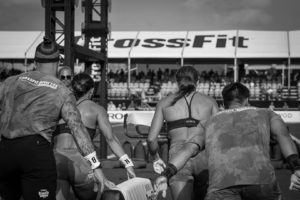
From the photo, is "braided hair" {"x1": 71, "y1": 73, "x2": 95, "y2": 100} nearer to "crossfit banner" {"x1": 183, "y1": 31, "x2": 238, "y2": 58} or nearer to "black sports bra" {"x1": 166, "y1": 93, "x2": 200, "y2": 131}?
"black sports bra" {"x1": 166, "y1": 93, "x2": 200, "y2": 131}

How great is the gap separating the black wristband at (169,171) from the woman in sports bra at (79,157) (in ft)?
3.31

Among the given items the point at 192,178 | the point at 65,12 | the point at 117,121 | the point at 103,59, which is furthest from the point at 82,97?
the point at 117,121

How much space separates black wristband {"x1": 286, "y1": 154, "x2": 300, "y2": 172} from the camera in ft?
13.9

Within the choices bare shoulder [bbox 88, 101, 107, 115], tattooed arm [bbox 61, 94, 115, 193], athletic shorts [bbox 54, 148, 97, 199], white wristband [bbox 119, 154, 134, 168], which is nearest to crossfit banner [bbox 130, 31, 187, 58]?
bare shoulder [bbox 88, 101, 107, 115]

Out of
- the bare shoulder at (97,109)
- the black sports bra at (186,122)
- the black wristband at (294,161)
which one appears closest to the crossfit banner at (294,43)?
the bare shoulder at (97,109)

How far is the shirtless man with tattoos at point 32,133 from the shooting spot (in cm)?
430

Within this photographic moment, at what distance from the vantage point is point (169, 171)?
14.3 ft

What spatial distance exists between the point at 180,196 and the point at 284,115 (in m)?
26.3

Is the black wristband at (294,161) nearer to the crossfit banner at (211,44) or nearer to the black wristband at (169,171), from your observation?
the black wristband at (169,171)

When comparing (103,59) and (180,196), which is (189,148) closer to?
(180,196)

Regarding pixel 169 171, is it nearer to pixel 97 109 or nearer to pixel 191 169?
pixel 191 169

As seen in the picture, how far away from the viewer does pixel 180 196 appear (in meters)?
5.67

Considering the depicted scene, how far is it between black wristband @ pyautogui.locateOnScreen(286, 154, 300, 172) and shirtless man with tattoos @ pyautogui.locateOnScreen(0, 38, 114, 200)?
1.43 metres

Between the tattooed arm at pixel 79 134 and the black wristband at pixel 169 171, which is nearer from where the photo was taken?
the black wristband at pixel 169 171
